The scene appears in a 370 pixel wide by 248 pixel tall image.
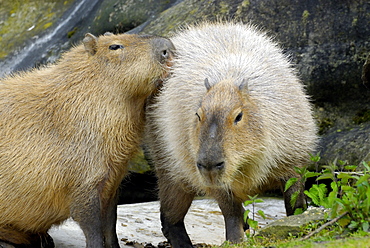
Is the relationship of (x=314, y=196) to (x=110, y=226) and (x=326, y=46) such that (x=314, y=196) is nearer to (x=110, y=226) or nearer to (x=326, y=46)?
(x=110, y=226)

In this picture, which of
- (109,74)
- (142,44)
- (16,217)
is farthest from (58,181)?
(142,44)

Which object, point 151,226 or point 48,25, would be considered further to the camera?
point 48,25

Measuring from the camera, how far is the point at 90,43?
5.70 m

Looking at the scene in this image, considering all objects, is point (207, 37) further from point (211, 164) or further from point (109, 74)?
point (211, 164)

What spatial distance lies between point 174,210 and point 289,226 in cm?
183

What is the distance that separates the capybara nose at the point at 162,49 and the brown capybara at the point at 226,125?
137 mm

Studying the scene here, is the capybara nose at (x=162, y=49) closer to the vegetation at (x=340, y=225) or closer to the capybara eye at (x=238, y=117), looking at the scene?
the capybara eye at (x=238, y=117)

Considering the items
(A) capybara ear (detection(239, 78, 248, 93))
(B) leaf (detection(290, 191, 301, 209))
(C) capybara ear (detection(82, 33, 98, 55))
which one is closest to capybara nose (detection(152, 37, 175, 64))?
(C) capybara ear (detection(82, 33, 98, 55))

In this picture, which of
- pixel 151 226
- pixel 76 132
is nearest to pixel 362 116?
pixel 151 226

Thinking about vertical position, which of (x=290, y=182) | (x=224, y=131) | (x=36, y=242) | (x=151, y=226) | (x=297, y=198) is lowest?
(x=151, y=226)

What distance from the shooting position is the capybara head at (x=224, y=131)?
4.77 meters

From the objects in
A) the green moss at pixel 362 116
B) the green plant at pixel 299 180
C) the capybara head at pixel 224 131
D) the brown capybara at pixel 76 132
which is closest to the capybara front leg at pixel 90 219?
the brown capybara at pixel 76 132

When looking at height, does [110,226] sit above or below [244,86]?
below

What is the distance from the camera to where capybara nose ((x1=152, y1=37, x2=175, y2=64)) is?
18.7 ft
